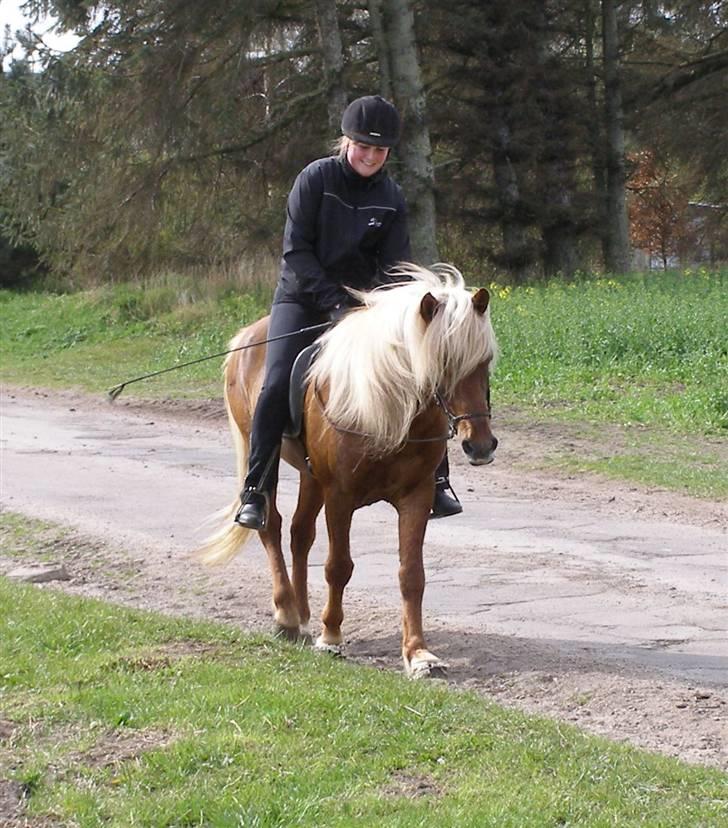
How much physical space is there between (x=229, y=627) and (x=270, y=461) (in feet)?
3.11

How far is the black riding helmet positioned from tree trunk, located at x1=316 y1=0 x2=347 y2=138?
59.1ft

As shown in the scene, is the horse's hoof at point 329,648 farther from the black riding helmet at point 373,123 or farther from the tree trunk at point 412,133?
the tree trunk at point 412,133

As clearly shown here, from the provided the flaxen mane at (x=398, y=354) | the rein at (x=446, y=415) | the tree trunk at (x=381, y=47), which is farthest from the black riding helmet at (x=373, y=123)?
the tree trunk at (x=381, y=47)

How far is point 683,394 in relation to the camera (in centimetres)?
1460

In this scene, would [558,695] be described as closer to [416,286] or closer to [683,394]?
[416,286]

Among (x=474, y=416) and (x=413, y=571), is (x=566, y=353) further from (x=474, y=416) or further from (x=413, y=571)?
(x=474, y=416)

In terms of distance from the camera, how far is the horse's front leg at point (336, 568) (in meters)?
6.88

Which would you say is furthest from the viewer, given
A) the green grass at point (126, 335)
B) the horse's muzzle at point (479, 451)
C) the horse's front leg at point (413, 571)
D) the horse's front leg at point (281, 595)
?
the green grass at point (126, 335)

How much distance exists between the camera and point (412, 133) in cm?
2411

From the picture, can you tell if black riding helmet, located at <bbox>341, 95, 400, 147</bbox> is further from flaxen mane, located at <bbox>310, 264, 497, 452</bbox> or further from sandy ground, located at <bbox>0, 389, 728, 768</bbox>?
sandy ground, located at <bbox>0, 389, 728, 768</bbox>

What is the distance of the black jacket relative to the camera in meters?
7.07

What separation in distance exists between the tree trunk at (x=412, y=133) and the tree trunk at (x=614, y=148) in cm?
719

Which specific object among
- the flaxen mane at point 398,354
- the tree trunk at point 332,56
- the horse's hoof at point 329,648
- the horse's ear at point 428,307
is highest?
the tree trunk at point 332,56

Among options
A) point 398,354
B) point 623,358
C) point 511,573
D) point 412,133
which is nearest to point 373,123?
point 398,354
